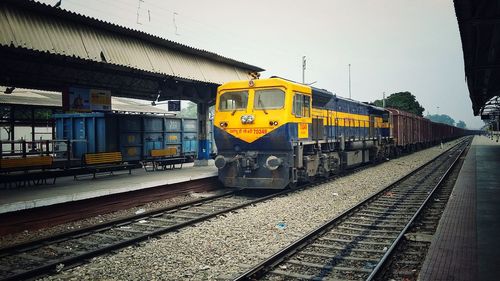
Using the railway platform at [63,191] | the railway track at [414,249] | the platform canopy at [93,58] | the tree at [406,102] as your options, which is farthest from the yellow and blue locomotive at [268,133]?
the tree at [406,102]

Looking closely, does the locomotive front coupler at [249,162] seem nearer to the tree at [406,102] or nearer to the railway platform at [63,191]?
the railway platform at [63,191]

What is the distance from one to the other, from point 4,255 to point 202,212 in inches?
183

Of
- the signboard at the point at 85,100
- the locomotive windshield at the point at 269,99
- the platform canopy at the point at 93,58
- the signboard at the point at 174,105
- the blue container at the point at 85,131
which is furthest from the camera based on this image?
the signboard at the point at 174,105

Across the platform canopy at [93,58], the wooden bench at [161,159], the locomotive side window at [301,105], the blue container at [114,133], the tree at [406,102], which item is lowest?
the wooden bench at [161,159]

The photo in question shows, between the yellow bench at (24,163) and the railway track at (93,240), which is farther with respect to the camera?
the yellow bench at (24,163)

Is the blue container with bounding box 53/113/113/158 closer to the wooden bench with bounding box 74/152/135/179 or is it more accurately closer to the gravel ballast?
the wooden bench with bounding box 74/152/135/179

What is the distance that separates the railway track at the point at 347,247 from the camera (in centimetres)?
542

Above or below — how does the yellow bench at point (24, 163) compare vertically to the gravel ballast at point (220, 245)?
above

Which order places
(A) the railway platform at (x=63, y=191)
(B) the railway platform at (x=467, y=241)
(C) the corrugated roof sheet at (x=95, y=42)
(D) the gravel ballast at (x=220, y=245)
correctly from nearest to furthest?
(B) the railway platform at (x=467, y=241) < (D) the gravel ballast at (x=220, y=245) < (A) the railway platform at (x=63, y=191) < (C) the corrugated roof sheet at (x=95, y=42)

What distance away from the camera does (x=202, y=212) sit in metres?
9.78

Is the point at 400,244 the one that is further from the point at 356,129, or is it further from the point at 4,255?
the point at 356,129

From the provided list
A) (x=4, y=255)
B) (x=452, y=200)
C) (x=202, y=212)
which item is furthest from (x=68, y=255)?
(x=452, y=200)

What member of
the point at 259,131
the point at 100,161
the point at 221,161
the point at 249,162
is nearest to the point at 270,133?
the point at 259,131

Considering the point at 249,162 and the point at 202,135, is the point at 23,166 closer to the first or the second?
the point at 249,162
